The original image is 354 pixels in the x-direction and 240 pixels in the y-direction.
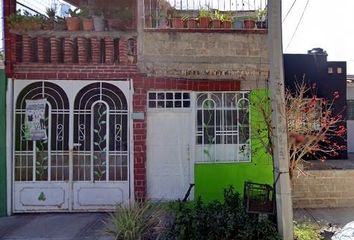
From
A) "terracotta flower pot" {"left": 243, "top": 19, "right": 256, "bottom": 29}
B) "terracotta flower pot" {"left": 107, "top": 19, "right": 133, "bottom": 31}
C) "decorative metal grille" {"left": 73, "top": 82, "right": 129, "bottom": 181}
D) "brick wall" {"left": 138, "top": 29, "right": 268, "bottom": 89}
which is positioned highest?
"terracotta flower pot" {"left": 107, "top": 19, "right": 133, "bottom": 31}

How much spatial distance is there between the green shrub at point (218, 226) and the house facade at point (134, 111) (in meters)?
2.45

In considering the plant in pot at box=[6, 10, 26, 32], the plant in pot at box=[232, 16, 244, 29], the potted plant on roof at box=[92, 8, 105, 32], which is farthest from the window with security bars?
the plant in pot at box=[6, 10, 26, 32]

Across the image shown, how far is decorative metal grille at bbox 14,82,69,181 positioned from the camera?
8.20 meters

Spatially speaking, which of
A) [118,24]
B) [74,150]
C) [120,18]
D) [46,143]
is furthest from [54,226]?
[120,18]

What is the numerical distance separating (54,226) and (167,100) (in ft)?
11.2

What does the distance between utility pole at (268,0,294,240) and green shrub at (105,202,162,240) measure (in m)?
1.99

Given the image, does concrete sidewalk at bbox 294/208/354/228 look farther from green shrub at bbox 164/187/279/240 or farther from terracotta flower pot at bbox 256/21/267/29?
terracotta flower pot at bbox 256/21/267/29

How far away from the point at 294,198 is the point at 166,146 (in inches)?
123

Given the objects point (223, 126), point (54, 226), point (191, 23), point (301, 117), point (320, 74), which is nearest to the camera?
point (301, 117)

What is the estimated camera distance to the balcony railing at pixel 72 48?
26.6ft

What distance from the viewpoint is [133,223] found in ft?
19.5

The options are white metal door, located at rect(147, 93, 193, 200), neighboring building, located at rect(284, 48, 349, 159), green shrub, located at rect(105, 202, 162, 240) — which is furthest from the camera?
neighboring building, located at rect(284, 48, 349, 159)

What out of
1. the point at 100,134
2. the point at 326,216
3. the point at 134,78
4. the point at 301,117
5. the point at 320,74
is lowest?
the point at 326,216

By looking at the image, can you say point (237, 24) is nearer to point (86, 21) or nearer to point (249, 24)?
point (249, 24)
